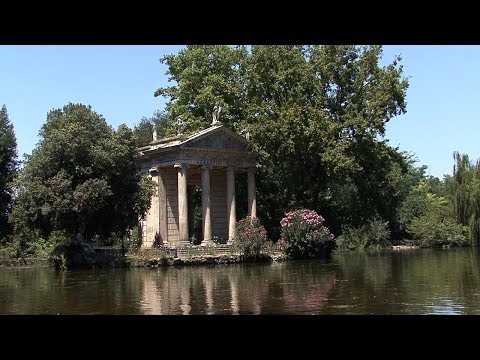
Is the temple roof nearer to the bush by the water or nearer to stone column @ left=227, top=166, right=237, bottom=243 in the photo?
stone column @ left=227, top=166, right=237, bottom=243

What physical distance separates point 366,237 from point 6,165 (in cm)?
3606

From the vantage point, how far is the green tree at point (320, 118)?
1719 inches

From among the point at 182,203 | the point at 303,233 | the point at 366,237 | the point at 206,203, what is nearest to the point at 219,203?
the point at 206,203

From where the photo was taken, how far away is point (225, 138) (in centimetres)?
4616

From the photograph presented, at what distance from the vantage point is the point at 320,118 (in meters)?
43.4

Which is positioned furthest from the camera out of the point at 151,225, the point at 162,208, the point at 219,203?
the point at 219,203

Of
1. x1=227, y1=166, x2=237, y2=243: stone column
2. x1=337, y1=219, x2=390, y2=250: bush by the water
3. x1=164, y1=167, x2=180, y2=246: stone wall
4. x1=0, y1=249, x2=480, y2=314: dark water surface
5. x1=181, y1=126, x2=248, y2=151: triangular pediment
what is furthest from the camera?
x1=337, y1=219, x2=390, y2=250: bush by the water

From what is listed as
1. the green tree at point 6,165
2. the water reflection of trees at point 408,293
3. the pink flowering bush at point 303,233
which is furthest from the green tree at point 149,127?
the water reflection of trees at point 408,293

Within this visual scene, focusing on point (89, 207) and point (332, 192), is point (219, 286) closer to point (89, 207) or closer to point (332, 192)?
point (89, 207)

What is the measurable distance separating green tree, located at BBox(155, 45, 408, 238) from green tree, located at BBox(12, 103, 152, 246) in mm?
11860

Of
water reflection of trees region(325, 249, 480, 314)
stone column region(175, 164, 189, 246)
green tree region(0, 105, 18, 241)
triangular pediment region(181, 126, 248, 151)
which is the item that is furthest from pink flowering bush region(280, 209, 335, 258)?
green tree region(0, 105, 18, 241)

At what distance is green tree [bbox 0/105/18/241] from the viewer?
5438cm

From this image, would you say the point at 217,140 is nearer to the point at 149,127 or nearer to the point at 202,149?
the point at 202,149
